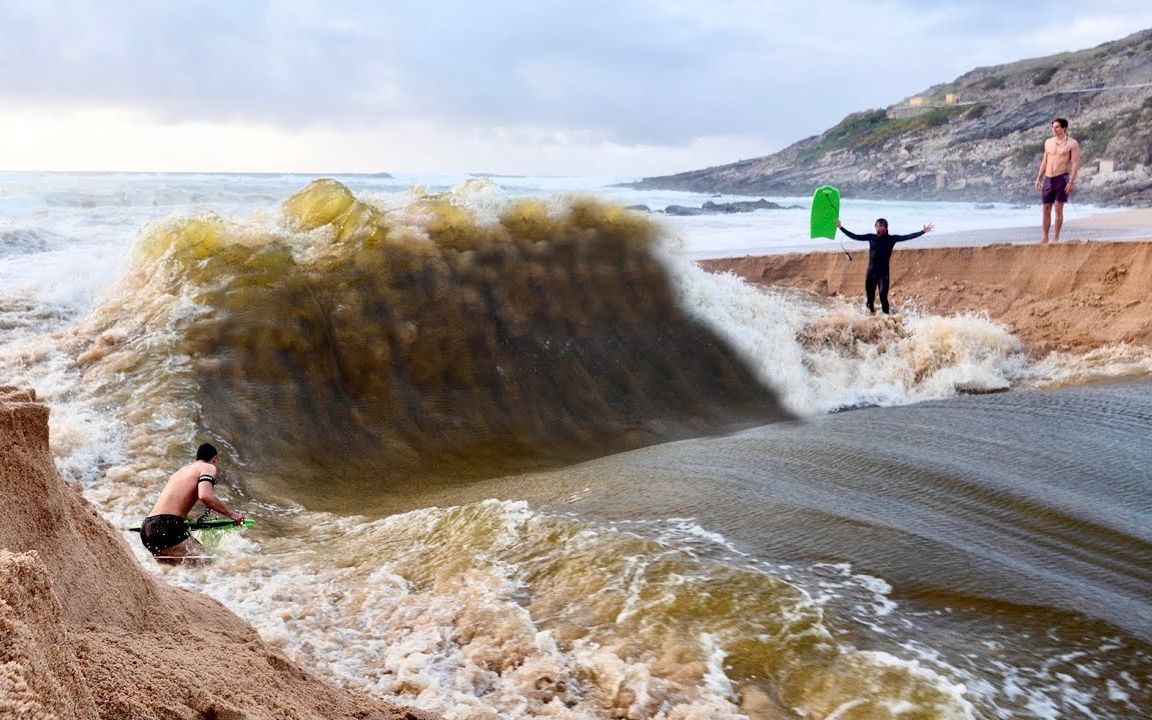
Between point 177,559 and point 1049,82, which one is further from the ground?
point 1049,82

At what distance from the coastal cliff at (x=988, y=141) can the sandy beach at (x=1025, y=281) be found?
17688mm

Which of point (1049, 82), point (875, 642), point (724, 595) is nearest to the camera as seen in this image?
point (875, 642)

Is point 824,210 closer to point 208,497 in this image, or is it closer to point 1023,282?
point 1023,282

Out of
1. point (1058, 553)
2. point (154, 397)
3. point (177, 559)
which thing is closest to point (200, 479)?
point (177, 559)

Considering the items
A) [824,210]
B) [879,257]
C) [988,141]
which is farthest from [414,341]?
[988,141]

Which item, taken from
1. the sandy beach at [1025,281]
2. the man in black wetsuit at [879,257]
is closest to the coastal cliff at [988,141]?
the sandy beach at [1025,281]

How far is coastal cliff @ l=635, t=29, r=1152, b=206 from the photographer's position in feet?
107

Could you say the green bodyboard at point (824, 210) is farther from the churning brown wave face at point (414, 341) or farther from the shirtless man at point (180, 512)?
the shirtless man at point (180, 512)

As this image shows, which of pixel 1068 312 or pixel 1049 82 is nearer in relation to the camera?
pixel 1068 312

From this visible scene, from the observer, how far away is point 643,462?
5.94 m

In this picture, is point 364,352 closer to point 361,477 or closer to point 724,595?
point 361,477

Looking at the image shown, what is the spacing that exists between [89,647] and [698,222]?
25.1m

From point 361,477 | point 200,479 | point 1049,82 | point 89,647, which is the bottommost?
point 361,477

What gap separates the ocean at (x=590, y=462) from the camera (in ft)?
11.0
